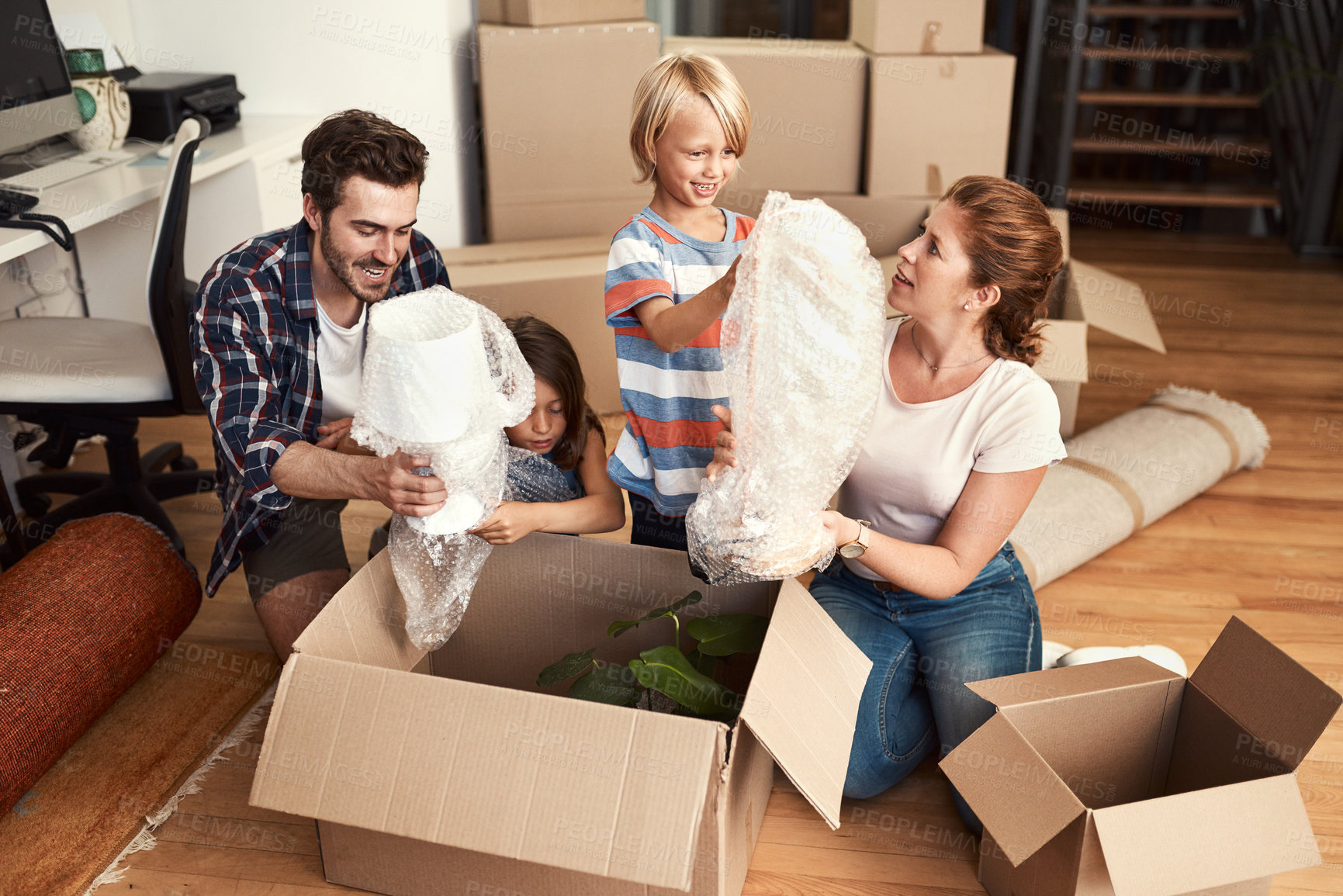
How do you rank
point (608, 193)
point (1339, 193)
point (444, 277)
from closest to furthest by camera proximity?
point (444, 277) → point (608, 193) → point (1339, 193)

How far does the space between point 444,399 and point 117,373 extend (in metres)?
1.12

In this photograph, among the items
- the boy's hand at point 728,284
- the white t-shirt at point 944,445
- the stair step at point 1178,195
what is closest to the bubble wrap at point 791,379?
the boy's hand at point 728,284

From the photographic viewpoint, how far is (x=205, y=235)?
233 centimetres

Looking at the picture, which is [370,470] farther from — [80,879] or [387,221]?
[80,879]

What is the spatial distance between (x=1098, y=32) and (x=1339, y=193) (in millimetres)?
1212

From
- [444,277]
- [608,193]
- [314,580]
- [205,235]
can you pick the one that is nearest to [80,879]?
[314,580]

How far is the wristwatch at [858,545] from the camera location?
1.25m

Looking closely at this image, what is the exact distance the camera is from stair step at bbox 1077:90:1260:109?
164 inches

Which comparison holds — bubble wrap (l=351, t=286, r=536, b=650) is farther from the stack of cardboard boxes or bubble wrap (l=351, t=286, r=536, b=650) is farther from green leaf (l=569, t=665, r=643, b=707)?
the stack of cardboard boxes

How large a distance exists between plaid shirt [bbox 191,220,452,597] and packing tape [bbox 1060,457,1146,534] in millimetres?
1525

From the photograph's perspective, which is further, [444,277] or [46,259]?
[46,259]

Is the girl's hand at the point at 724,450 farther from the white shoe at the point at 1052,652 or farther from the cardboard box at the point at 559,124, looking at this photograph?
the cardboard box at the point at 559,124

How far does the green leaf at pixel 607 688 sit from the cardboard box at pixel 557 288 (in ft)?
→ 3.77

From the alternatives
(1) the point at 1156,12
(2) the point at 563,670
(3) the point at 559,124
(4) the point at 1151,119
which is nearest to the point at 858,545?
(2) the point at 563,670
